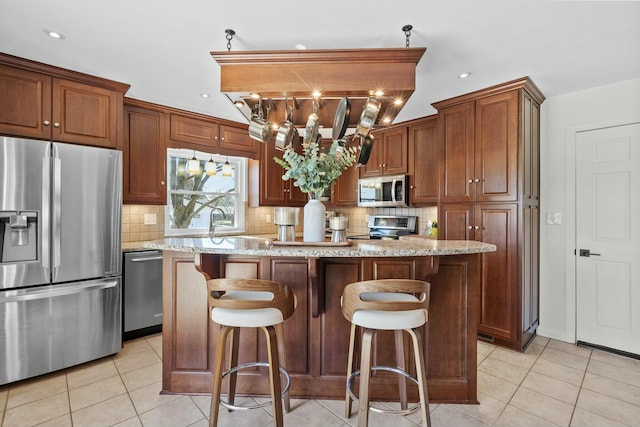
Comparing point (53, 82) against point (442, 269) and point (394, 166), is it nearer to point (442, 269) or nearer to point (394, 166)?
point (442, 269)

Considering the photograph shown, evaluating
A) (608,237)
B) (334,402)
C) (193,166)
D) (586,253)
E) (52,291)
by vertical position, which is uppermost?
(193,166)

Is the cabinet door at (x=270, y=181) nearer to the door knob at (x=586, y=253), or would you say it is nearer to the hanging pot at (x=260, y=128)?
the hanging pot at (x=260, y=128)

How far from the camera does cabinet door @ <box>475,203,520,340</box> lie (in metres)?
2.77

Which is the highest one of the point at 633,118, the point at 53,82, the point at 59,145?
the point at 53,82

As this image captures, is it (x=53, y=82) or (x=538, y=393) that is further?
→ (x=53, y=82)

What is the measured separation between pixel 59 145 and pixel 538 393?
395 cm

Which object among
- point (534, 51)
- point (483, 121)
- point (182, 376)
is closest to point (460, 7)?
point (534, 51)

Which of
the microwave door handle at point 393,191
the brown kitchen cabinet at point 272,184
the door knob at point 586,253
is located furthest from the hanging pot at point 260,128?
the door knob at point 586,253

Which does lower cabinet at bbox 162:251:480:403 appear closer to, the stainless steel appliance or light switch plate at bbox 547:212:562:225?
light switch plate at bbox 547:212:562:225

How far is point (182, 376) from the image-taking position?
2062mm

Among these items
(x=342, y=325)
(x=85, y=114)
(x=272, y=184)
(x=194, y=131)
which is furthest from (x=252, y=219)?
(x=342, y=325)

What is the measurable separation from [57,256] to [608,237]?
4.66 m

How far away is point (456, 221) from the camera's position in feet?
10.5

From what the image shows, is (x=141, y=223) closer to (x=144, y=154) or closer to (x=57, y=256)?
(x=144, y=154)
